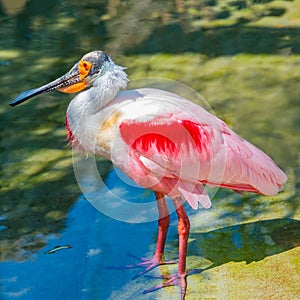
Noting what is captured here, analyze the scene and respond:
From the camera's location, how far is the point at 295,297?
150 inches

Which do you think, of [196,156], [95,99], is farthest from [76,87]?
[196,156]

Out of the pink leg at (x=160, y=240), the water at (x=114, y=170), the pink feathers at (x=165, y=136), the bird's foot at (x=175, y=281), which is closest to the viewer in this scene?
the pink feathers at (x=165, y=136)

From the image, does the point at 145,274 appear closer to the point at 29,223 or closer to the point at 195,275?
the point at 195,275

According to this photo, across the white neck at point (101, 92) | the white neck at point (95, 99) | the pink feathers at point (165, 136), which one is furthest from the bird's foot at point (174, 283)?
the white neck at point (101, 92)

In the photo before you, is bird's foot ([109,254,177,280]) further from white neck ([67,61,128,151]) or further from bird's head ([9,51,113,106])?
bird's head ([9,51,113,106])

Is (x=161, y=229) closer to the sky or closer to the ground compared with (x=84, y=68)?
closer to the ground

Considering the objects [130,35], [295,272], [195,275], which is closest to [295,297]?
[295,272]

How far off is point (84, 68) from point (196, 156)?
2.57 ft

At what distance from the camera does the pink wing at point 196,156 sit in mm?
3895

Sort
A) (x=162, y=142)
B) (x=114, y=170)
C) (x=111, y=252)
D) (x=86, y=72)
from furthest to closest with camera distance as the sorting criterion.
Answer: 1. (x=114, y=170)
2. (x=111, y=252)
3. (x=86, y=72)
4. (x=162, y=142)

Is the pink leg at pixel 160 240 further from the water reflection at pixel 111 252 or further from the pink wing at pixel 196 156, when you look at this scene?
the pink wing at pixel 196 156

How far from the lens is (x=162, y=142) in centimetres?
394

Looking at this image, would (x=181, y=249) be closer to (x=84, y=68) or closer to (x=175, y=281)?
(x=175, y=281)

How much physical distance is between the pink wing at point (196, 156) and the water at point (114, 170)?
46cm
